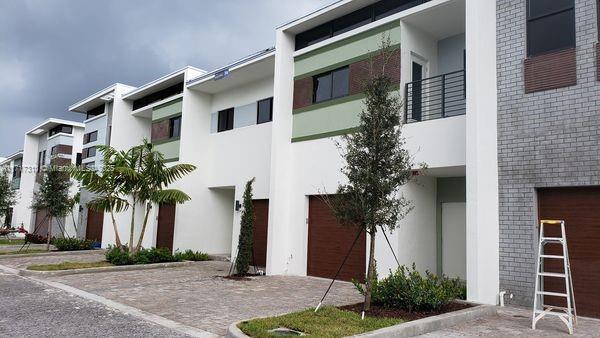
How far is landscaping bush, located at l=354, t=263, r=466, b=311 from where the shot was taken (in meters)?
8.95

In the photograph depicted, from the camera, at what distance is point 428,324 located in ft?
26.2

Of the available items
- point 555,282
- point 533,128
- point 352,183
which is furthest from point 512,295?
point 352,183

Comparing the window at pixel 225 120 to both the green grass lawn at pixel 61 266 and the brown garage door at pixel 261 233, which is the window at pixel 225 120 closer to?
the brown garage door at pixel 261 233

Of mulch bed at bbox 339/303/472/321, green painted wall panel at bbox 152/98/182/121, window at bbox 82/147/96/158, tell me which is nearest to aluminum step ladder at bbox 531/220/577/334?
mulch bed at bbox 339/303/472/321

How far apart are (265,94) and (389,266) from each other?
9.70 m

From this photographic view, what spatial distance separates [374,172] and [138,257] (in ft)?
39.5

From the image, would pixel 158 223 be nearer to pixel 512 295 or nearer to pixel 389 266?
pixel 389 266

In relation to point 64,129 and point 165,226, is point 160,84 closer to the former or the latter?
point 165,226

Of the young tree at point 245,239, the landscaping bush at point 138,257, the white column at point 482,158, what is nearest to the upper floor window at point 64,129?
the landscaping bush at point 138,257

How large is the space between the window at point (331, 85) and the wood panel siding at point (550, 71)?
557cm

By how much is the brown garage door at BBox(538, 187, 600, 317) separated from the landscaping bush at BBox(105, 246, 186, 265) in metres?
13.3

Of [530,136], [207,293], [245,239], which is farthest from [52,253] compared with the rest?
[530,136]

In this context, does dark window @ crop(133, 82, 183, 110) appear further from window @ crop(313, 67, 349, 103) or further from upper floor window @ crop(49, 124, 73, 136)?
upper floor window @ crop(49, 124, 73, 136)

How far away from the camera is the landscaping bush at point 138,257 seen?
17.5 meters
